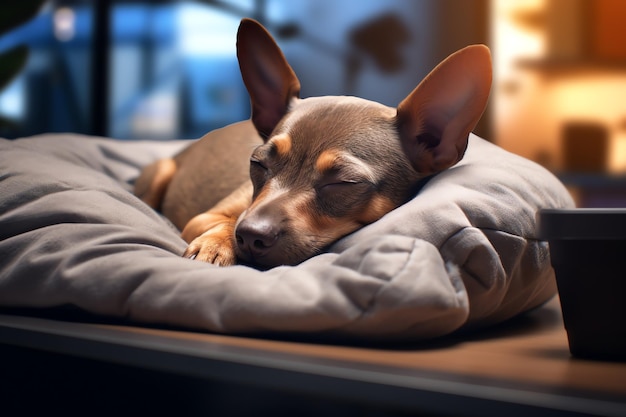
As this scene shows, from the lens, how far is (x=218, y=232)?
5.53 feet

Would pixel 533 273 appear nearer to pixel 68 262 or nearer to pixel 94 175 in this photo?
pixel 68 262

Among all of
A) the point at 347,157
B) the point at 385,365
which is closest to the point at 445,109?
the point at 347,157

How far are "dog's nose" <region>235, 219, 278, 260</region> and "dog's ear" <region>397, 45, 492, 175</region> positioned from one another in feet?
1.30

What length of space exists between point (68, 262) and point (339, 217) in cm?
54

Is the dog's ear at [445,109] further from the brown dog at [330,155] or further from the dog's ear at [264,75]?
the dog's ear at [264,75]

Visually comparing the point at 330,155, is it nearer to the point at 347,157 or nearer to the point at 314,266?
the point at 347,157

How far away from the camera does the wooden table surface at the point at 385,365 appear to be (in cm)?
81

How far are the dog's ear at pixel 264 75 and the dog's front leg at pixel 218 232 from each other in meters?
0.19

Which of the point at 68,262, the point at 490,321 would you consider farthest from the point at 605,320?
the point at 68,262

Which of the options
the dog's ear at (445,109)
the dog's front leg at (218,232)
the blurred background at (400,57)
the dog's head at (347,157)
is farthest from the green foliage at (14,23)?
the dog's ear at (445,109)

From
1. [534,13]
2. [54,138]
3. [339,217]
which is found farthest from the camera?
[534,13]

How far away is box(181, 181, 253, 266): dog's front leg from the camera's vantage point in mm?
1551

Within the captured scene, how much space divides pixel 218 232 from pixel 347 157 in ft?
1.17

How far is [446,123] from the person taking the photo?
5.30 feet
